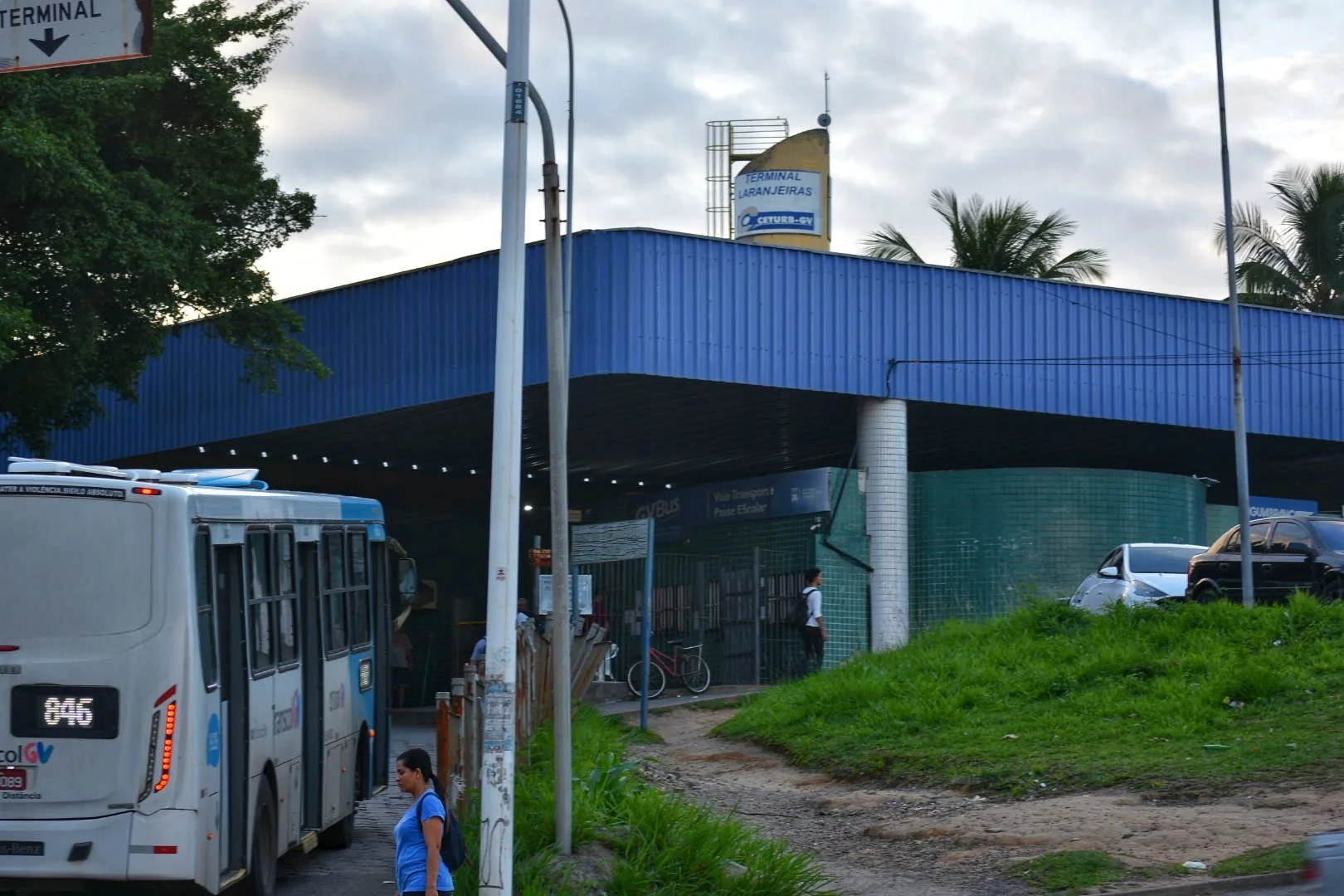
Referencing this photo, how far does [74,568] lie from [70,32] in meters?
3.12

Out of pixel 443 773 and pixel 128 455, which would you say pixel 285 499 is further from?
pixel 128 455

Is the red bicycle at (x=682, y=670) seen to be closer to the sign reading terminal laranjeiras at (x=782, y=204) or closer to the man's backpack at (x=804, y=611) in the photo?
the man's backpack at (x=804, y=611)

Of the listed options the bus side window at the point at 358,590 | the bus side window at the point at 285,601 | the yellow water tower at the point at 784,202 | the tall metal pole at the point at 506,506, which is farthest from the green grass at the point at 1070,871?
the yellow water tower at the point at 784,202

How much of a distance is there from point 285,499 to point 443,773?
2463mm

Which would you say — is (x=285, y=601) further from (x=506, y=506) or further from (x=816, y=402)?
(x=816, y=402)

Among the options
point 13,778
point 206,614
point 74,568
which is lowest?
point 13,778

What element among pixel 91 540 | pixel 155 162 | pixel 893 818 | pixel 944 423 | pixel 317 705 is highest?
pixel 155 162

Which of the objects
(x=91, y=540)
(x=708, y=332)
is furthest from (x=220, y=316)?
(x=91, y=540)

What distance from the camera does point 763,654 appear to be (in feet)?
96.6

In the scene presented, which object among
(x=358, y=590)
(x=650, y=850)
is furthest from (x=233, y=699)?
(x=358, y=590)

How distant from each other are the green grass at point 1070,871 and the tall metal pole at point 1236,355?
10.8 meters

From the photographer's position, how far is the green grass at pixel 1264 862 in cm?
1041

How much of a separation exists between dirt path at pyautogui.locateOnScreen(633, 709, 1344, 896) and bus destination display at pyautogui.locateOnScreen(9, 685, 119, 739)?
5.13 meters

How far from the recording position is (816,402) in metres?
28.5
